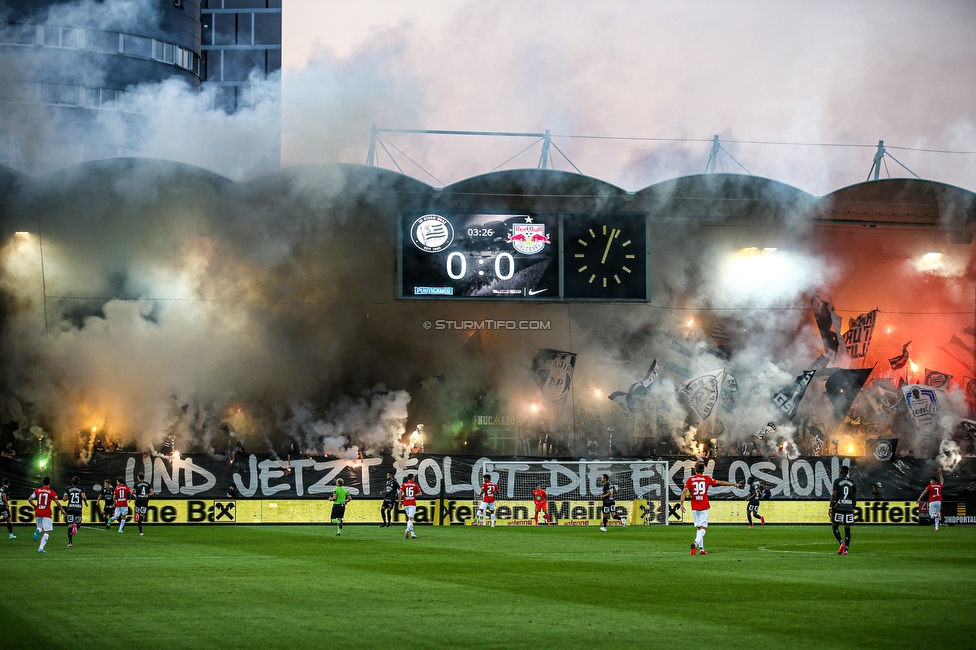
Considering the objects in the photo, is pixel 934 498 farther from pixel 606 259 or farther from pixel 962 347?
pixel 606 259

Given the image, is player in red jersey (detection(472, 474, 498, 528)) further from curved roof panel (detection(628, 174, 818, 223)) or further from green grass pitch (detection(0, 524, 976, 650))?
curved roof panel (detection(628, 174, 818, 223))

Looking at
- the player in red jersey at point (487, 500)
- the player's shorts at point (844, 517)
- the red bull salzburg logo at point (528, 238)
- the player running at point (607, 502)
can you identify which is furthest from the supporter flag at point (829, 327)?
the player's shorts at point (844, 517)

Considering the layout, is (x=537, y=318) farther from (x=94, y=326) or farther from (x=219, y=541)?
(x=219, y=541)

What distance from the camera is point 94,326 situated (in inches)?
1470

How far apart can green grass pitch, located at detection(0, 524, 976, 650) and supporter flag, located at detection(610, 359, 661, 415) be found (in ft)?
61.9

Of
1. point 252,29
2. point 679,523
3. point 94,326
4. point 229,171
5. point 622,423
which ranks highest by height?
point 252,29

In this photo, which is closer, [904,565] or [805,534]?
[904,565]

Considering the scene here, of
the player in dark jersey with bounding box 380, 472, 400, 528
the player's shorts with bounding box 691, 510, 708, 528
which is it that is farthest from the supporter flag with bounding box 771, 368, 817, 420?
the player's shorts with bounding box 691, 510, 708, 528

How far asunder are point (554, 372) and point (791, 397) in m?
10.1

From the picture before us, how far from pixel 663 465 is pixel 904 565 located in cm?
1625

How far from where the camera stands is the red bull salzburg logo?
1394 inches

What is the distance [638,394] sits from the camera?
41656 millimetres

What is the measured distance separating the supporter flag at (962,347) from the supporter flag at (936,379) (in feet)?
3.00

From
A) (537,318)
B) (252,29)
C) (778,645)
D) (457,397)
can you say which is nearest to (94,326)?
(457,397)
